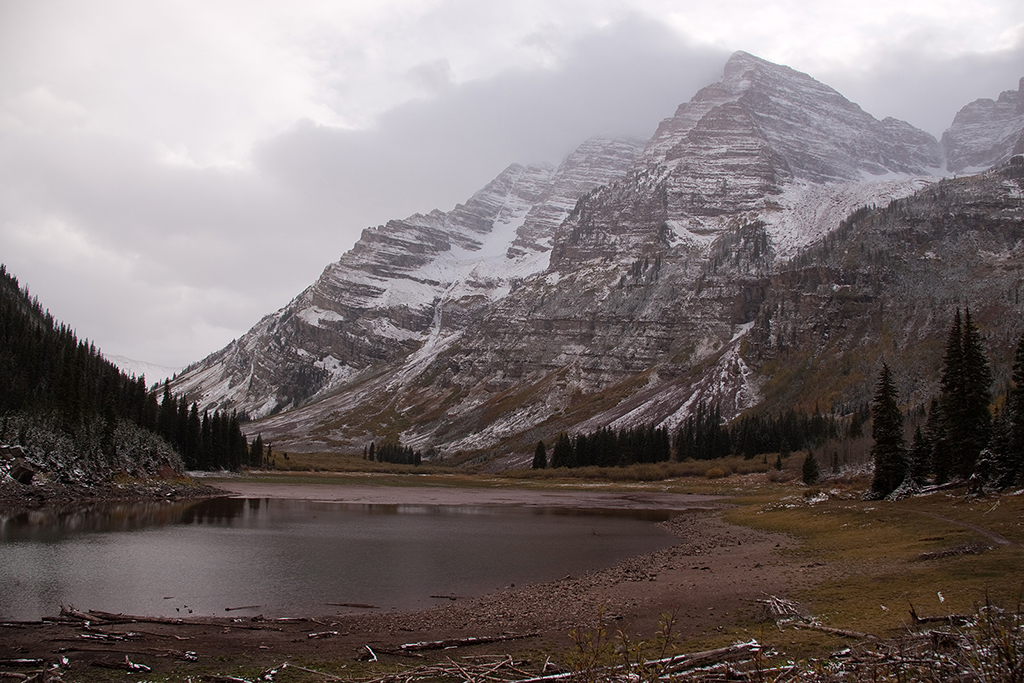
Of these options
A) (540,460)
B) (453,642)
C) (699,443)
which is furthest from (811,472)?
(453,642)

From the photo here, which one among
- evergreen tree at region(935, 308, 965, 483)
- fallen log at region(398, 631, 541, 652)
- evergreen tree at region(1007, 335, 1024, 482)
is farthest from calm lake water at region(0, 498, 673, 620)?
evergreen tree at region(935, 308, 965, 483)

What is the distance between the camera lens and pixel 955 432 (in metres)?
53.8

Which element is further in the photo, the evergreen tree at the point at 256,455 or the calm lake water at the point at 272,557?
the evergreen tree at the point at 256,455

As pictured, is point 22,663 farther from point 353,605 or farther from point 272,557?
point 272,557

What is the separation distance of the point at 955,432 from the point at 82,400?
97.6 metres

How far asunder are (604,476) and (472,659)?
131 metres

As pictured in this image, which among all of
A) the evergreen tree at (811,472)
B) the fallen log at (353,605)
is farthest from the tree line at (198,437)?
the evergreen tree at (811,472)

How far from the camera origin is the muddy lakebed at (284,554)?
95.8 feet

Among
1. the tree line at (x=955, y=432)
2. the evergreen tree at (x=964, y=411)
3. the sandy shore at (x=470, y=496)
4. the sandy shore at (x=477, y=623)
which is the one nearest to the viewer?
the sandy shore at (x=477, y=623)

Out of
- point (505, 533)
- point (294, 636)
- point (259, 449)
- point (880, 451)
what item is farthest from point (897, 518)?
point (259, 449)

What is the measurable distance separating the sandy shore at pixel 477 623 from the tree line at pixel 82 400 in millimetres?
69710

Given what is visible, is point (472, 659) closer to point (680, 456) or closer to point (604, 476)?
point (604, 476)

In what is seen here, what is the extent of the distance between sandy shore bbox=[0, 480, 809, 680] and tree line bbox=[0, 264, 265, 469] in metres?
69.7

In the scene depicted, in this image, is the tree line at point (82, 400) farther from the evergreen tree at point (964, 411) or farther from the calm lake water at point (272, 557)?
the evergreen tree at point (964, 411)
